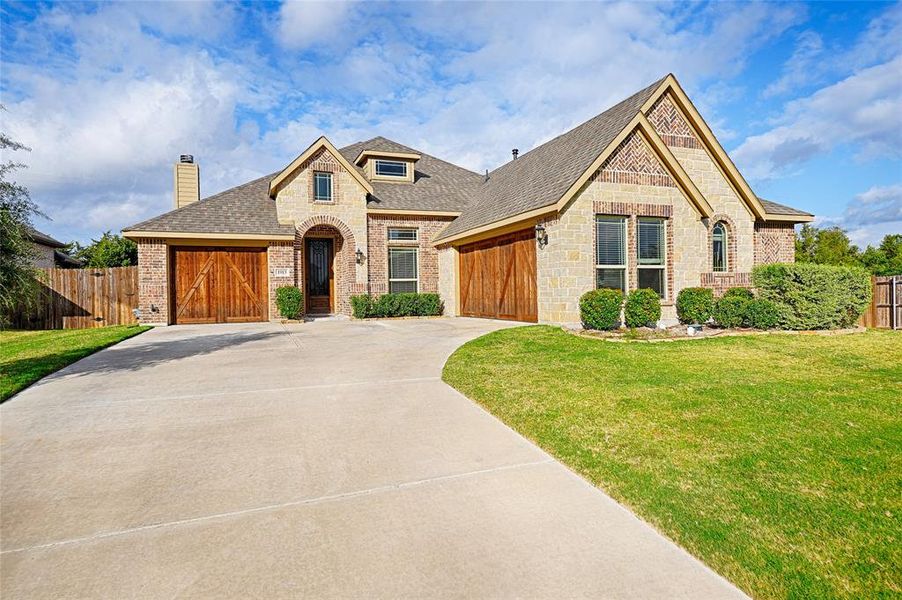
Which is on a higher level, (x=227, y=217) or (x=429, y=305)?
(x=227, y=217)

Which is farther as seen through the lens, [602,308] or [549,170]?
[549,170]

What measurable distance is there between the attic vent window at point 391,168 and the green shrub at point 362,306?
5.99m

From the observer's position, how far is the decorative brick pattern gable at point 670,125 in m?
14.4

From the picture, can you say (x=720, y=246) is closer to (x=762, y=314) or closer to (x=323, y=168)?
(x=762, y=314)

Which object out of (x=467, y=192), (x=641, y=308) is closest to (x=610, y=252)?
(x=641, y=308)

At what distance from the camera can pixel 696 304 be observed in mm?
12219

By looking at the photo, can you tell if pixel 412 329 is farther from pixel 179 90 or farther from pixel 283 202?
pixel 179 90

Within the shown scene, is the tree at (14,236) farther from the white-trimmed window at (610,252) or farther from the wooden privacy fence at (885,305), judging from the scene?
the wooden privacy fence at (885,305)

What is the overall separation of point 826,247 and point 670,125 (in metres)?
20.2

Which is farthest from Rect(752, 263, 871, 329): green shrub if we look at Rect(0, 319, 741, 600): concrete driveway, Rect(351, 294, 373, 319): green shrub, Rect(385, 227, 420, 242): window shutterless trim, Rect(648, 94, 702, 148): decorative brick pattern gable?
Rect(351, 294, 373, 319): green shrub

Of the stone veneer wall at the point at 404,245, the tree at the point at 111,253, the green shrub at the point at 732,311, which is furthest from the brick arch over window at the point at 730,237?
the tree at the point at 111,253

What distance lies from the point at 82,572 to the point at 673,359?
299 inches

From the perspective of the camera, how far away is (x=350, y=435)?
4.29 meters

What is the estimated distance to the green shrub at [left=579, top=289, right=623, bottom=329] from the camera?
1087cm
